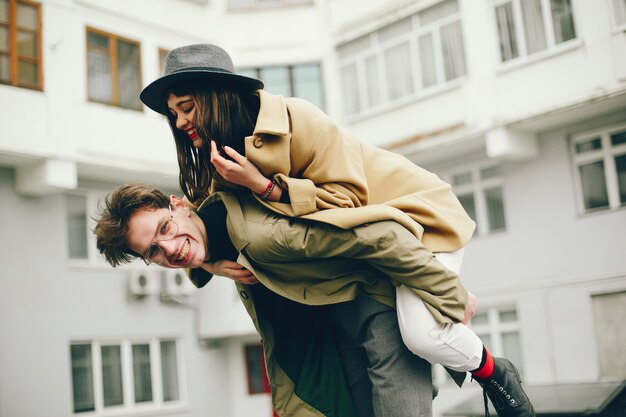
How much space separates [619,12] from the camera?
13250mm

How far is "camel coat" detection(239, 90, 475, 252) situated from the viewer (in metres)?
2.90

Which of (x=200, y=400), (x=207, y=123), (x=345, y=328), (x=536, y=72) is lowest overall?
(x=200, y=400)

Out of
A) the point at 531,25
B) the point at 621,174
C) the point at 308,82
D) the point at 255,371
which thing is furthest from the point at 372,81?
the point at 255,371

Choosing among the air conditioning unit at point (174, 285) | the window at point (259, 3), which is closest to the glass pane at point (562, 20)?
the window at point (259, 3)

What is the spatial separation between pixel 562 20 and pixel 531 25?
0.58 m

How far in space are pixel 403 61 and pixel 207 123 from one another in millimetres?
13670

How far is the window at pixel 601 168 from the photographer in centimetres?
1385

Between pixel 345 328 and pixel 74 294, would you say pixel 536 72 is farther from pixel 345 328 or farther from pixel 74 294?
pixel 345 328

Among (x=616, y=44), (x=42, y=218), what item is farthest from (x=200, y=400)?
(x=616, y=44)

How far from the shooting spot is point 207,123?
3.00 metres

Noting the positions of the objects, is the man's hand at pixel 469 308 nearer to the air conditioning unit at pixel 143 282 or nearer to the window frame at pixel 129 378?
the window frame at pixel 129 378

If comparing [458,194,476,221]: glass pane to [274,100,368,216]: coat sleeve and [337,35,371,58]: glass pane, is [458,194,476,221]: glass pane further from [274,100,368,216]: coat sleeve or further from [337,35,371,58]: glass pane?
[274,100,368,216]: coat sleeve

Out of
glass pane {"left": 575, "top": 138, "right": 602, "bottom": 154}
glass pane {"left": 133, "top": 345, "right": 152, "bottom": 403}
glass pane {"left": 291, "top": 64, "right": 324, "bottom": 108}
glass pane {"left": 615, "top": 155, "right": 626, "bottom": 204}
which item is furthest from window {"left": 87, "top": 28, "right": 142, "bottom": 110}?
glass pane {"left": 615, "top": 155, "right": 626, "bottom": 204}

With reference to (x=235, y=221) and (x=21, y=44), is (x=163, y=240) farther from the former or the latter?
(x=21, y=44)
